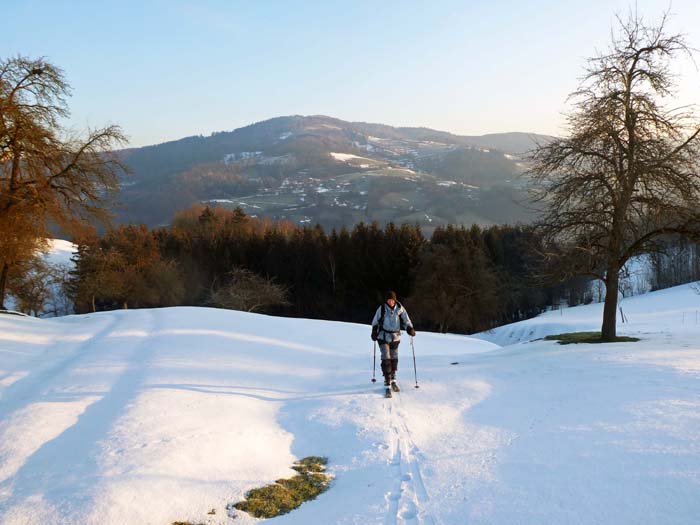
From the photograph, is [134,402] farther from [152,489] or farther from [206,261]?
[206,261]

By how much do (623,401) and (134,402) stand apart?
883 centimetres

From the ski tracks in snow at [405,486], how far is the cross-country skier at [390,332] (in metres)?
2.33

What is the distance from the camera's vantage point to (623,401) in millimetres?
8531

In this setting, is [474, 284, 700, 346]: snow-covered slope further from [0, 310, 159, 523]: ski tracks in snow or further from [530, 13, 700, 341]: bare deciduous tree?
[0, 310, 159, 523]: ski tracks in snow

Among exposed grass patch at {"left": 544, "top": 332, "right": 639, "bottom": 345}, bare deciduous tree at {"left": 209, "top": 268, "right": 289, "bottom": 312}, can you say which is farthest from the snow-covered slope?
bare deciduous tree at {"left": 209, "top": 268, "right": 289, "bottom": 312}

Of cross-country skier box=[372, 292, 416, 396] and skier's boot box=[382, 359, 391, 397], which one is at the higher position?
cross-country skier box=[372, 292, 416, 396]

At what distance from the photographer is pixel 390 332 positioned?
10734 millimetres

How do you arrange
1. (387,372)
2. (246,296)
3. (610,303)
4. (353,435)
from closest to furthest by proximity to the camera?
(353,435) → (387,372) → (610,303) → (246,296)

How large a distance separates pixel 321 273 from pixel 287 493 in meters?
63.1

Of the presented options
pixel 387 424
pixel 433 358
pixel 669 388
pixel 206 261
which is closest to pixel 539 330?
pixel 433 358

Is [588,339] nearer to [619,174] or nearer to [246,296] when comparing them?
[619,174]

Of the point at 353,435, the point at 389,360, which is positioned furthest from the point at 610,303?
the point at 353,435

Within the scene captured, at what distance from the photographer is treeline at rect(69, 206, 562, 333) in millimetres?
47156

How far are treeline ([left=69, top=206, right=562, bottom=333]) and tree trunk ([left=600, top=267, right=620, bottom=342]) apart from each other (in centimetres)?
2957
